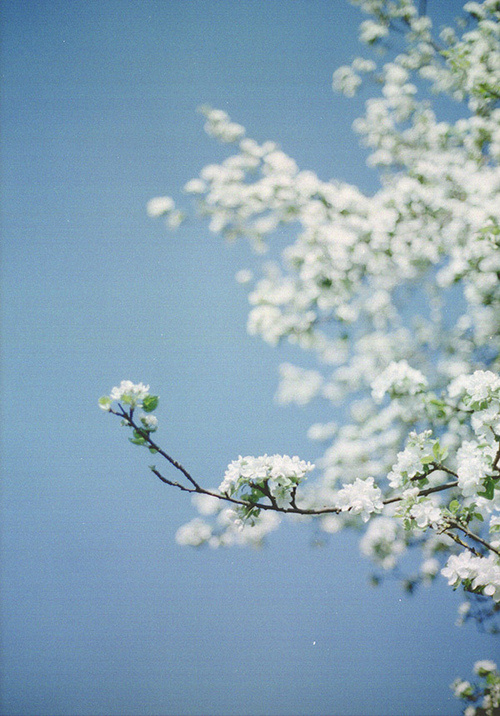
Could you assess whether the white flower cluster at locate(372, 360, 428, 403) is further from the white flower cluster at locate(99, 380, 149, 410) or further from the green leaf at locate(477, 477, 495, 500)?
the white flower cluster at locate(99, 380, 149, 410)

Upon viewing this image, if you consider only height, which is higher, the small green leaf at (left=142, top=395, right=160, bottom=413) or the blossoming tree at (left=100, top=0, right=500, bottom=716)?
the blossoming tree at (left=100, top=0, right=500, bottom=716)

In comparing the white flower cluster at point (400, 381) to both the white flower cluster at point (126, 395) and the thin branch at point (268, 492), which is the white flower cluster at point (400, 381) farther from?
the white flower cluster at point (126, 395)

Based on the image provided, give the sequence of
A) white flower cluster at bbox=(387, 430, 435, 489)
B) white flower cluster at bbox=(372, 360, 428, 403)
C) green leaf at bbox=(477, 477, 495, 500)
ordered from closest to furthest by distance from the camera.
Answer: green leaf at bbox=(477, 477, 495, 500), white flower cluster at bbox=(387, 430, 435, 489), white flower cluster at bbox=(372, 360, 428, 403)

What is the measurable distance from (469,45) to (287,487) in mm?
4165

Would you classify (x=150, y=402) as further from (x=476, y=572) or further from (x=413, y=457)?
(x=476, y=572)

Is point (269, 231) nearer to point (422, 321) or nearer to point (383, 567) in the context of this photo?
point (422, 321)

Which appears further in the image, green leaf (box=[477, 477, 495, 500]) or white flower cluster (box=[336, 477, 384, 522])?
white flower cluster (box=[336, 477, 384, 522])

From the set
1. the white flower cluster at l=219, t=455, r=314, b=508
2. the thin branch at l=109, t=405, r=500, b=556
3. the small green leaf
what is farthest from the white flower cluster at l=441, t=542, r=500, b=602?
the small green leaf

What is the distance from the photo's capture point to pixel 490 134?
A: 3.96 m

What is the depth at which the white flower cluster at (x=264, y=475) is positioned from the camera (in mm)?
1959

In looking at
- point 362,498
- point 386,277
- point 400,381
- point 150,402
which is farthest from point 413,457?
point 386,277

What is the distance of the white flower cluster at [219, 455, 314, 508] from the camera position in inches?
77.1

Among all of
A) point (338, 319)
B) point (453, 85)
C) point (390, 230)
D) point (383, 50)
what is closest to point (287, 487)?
point (338, 319)

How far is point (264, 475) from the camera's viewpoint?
1.96 meters
